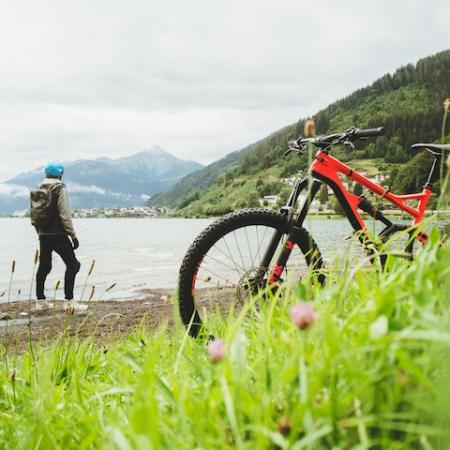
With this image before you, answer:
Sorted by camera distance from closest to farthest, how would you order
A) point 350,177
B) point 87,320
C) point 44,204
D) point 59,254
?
point 350,177
point 87,320
point 44,204
point 59,254

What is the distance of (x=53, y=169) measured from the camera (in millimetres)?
10492

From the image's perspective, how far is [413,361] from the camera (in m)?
1.33

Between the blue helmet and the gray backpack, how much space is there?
1.06ft

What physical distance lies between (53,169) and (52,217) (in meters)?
1.00

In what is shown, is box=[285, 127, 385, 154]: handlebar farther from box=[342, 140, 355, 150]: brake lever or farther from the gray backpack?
the gray backpack

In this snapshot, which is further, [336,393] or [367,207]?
[367,207]

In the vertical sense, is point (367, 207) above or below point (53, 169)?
below

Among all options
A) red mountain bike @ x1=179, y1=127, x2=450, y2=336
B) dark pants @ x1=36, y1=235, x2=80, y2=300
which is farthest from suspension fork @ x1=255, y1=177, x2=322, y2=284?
dark pants @ x1=36, y1=235, x2=80, y2=300

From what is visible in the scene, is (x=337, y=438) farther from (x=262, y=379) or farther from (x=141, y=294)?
(x=141, y=294)

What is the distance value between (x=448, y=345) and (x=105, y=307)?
11.2 metres

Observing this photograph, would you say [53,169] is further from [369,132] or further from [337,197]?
[369,132]

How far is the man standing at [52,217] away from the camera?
1042 centimetres

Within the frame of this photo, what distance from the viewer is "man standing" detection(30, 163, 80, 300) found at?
34.2 feet

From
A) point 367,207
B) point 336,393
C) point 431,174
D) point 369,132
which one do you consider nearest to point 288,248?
point 367,207
